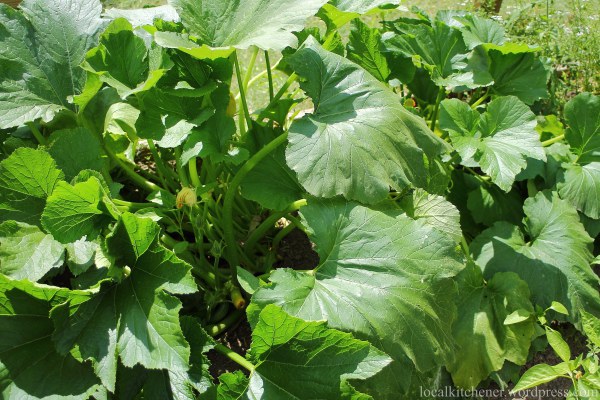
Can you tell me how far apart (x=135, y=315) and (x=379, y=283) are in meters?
0.77

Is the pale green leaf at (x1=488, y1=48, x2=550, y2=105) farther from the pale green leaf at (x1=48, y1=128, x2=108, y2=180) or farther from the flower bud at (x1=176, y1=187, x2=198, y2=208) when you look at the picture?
the pale green leaf at (x1=48, y1=128, x2=108, y2=180)

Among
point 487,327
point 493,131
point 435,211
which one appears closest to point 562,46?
point 493,131

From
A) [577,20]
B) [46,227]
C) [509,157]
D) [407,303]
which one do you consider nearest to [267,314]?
[407,303]

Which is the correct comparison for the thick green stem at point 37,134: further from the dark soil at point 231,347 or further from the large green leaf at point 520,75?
the large green leaf at point 520,75

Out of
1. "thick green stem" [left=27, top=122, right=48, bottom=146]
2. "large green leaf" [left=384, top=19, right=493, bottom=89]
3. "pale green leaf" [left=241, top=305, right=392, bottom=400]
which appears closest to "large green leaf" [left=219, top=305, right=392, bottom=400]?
"pale green leaf" [left=241, top=305, right=392, bottom=400]

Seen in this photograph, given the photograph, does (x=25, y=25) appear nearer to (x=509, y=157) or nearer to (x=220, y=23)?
(x=220, y=23)

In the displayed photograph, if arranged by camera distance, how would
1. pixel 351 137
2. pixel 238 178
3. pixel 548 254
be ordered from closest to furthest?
1. pixel 351 137
2. pixel 238 178
3. pixel 548 254

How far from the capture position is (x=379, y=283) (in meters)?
2.11

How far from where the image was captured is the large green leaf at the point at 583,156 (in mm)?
2865

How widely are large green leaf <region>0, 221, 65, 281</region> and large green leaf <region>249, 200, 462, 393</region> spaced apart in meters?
0.67

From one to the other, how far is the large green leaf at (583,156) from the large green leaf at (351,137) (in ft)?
2.66

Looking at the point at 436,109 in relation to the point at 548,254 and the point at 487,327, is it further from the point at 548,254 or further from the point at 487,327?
the point at 487,327

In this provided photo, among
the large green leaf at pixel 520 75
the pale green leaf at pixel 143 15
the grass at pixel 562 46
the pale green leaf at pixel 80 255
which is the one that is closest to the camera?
the pale green leaf at pixel 80 255

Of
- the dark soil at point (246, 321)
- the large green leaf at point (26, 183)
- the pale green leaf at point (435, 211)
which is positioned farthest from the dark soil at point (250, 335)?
the large green leaf at point (26, 183)
